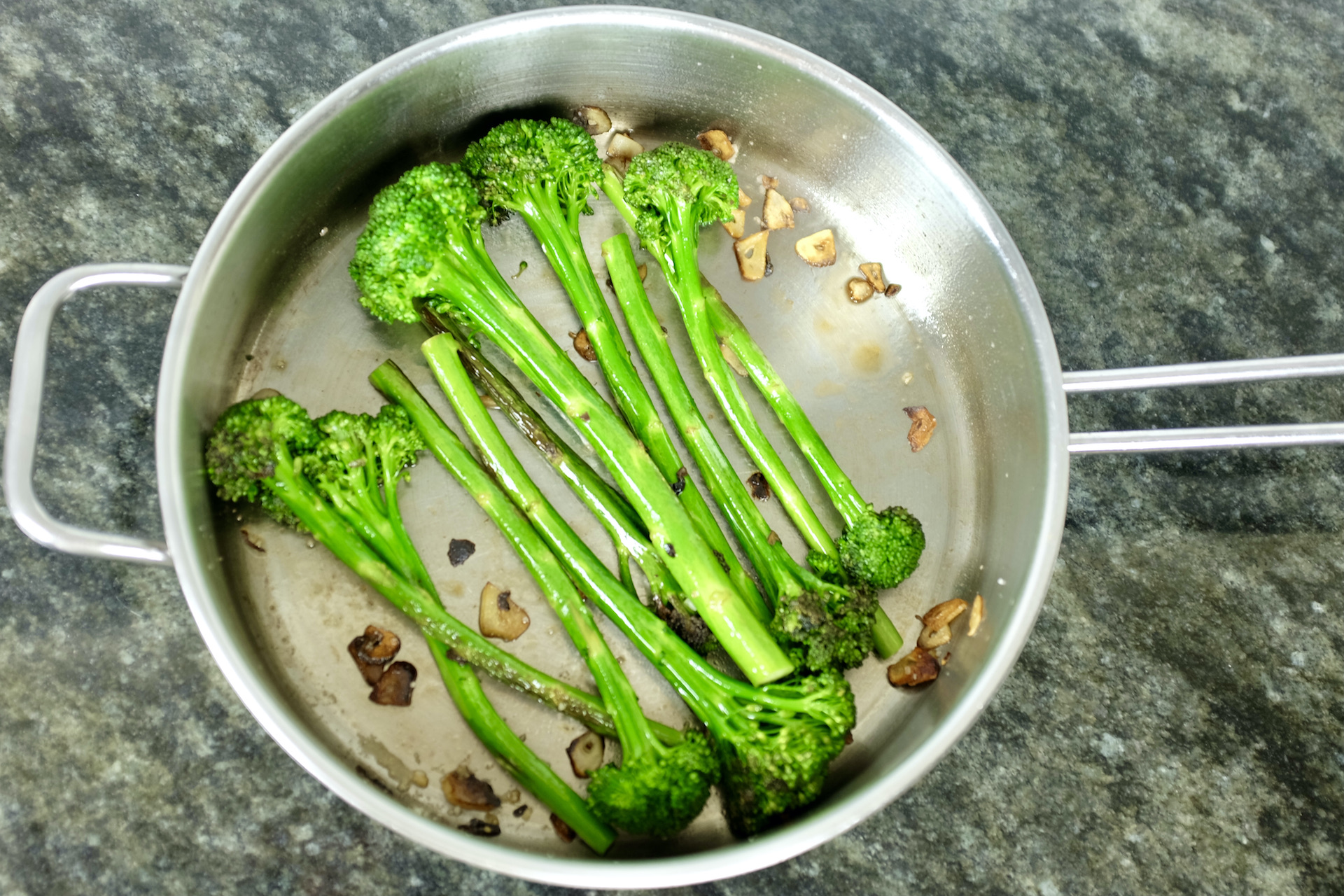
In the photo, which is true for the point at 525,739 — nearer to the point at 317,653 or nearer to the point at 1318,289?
the point at 317,653

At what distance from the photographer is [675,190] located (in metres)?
2.24

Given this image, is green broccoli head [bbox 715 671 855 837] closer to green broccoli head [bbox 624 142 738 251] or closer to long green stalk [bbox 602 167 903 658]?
long green stalk [bbox 602 167 903 658]

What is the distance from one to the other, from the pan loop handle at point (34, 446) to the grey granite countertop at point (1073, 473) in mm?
493

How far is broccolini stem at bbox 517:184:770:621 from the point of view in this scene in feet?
6.86

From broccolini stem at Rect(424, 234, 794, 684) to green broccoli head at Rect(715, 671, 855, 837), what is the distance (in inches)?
2.9

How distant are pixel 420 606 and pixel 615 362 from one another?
0.72 metres

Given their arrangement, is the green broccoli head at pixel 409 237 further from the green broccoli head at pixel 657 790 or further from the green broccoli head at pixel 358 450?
the green broccoli head at pixel 657 790

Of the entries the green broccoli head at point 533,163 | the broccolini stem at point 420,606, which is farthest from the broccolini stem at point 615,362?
the broccolini stem at point 420,606

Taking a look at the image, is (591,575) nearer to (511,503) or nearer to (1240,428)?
(511,503)

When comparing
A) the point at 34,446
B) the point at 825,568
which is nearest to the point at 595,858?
the point at 825,568

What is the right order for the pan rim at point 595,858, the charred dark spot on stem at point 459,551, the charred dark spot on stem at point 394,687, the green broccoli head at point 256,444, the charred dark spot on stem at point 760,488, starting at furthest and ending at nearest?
the charred dark spot on stem at point 760,488 → the charred dark spot on stem at point 459,551 → the charred dark spot on stem at point 394,687 → the green broccoli head at point 256,444 → the pan rim at point 595,858

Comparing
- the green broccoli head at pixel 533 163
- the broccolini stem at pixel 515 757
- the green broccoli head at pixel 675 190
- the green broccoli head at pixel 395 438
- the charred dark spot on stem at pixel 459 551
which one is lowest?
the broccolini stem at pixel 515 757

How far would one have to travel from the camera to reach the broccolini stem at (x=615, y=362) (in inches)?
82.3

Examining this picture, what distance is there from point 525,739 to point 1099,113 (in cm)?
254
